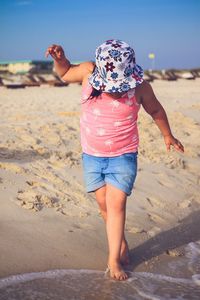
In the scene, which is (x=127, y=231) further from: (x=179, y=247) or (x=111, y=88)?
(x=111, y=88)

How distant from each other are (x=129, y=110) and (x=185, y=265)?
1.11 metres

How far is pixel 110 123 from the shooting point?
2.97 m

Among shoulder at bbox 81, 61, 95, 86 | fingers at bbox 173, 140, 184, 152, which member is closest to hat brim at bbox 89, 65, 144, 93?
shoulder at bbox 81, 61, 95, 86

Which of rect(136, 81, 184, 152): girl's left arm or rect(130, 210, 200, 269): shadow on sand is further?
rect(130, 210, 200, 269): shadow on sand

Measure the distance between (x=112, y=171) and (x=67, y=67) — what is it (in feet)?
2.47

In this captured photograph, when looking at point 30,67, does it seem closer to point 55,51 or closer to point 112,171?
point 55,51

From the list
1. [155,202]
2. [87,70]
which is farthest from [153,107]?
[155,202]

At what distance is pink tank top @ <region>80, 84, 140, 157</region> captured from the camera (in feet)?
9.72

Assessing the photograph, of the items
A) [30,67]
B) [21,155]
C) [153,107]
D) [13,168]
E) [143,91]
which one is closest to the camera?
[143,91]

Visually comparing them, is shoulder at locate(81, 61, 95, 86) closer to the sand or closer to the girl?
the girl

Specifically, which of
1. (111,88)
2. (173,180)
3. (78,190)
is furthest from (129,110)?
(173,180)

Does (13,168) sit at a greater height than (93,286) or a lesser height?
lesser

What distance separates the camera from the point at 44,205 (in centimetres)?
394

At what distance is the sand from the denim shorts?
53 cm
